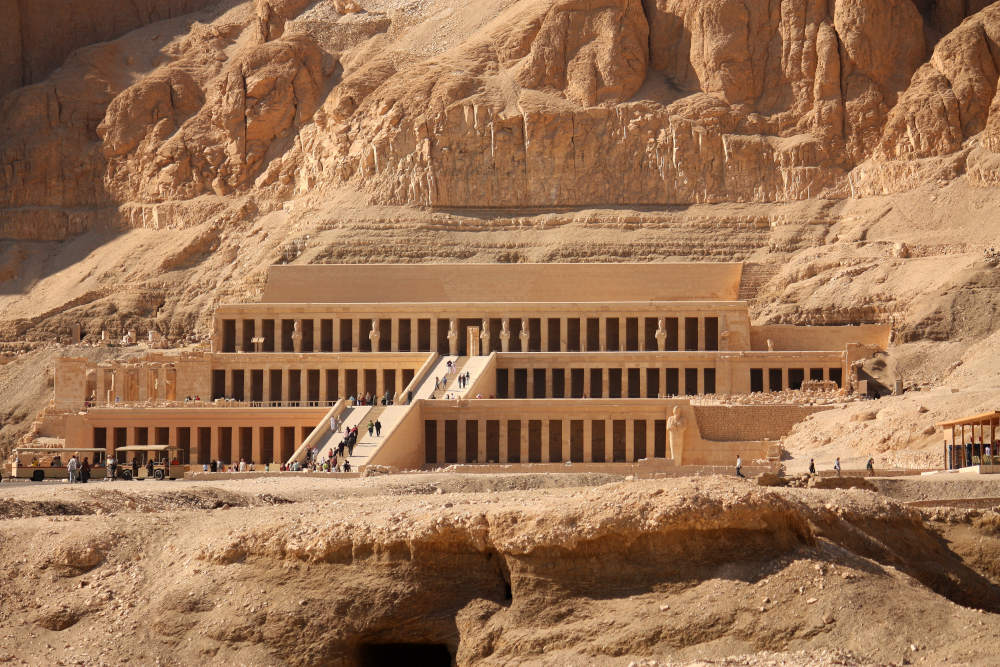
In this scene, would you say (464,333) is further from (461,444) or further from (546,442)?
(461,444)

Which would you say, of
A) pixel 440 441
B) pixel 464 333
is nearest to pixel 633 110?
pixel 464 333

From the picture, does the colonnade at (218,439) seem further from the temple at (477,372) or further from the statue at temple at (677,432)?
the statue at temple at (677,432)

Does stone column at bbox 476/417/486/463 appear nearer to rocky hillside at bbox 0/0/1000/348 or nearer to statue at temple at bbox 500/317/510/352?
statue at temple at bbox 500/317/510/352

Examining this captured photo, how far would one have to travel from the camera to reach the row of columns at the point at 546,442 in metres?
69.8

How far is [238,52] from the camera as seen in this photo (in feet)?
401

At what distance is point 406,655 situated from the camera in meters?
30.9

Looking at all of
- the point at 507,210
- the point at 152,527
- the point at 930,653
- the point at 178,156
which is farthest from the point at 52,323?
the point at 930,653

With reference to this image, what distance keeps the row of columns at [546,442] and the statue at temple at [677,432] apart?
51.1 inches

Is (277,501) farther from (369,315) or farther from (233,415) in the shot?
(369,315)

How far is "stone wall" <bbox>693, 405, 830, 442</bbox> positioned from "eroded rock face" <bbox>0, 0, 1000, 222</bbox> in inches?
1261

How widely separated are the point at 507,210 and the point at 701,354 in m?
27.7

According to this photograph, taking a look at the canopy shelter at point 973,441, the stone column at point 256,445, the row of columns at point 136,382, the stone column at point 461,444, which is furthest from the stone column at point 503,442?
the canopy shelter at point 973,441

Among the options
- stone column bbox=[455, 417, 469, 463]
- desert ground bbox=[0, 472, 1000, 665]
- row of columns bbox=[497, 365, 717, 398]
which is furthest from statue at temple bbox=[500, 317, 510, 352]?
desert ground bbox=[0, 472, 1000, 665]

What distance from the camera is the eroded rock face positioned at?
98750mm
